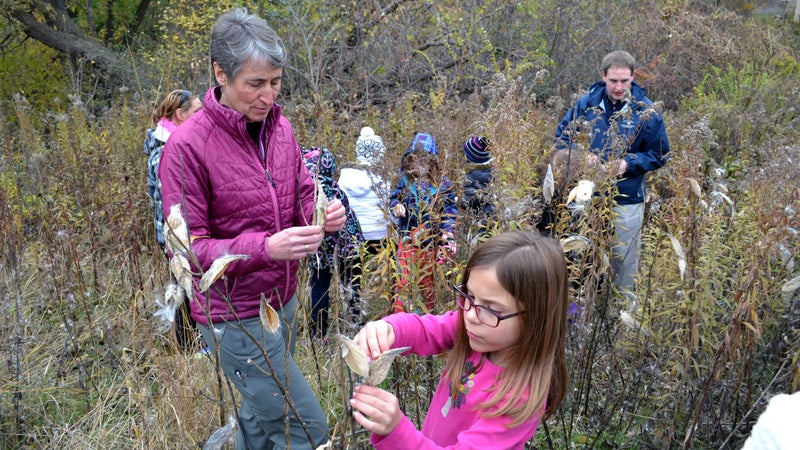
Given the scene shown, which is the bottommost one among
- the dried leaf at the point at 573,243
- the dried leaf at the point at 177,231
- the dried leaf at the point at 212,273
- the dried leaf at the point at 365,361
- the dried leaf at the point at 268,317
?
the dried leaf at the point at 573,243

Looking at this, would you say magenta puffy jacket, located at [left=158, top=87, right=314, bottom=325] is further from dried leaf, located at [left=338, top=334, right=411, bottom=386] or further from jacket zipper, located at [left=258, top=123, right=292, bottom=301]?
dried leaf, located at [left=338, top=334, right=411, bottom=386]

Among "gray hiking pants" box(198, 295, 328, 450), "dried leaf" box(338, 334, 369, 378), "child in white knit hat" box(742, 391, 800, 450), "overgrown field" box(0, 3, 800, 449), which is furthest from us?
"overgrown field" box(0, 3, 800, 449)

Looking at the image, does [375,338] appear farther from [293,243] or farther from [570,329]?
[570,329]

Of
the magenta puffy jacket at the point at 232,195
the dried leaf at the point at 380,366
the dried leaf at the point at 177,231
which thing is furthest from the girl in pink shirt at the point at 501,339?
the magenta puffy jacket at the point at 232,195

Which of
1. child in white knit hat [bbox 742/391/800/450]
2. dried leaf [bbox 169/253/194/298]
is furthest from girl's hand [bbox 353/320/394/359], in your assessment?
child in white knit hat [bbox 742/391/800/450]

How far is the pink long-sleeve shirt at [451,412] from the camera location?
1362 millimetres

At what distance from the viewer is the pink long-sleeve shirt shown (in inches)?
53.6

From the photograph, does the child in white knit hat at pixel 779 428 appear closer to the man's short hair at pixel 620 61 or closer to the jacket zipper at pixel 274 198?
the jacket zipper at pixel 274 198

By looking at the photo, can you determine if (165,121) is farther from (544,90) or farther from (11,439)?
(544,90)

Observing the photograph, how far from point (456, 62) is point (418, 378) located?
641 cm

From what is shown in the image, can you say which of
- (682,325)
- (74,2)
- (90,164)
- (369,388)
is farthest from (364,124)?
(74,2)

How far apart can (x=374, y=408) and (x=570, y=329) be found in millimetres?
1670

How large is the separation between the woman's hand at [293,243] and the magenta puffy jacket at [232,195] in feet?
0.20

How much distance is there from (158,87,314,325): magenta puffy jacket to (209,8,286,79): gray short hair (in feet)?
0.47
